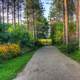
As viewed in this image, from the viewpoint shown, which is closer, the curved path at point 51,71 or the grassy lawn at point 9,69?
the curved path at point 51,71

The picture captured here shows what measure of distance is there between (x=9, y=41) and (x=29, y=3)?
5212cm

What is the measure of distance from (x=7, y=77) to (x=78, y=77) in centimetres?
328

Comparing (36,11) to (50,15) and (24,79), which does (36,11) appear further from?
(24,79)

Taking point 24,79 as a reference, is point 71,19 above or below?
above

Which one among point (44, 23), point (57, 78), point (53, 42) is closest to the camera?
point (57, 78)

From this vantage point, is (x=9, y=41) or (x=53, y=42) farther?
(x=53, y=42)

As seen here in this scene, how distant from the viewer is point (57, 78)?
575 inches

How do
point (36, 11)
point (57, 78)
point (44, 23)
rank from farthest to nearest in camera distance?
1. point (44, 23)
2. point (36, 11)
3. point (57, 78)

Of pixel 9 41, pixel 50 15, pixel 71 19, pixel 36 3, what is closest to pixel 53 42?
pixel 50 15

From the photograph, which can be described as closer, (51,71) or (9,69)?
(51,71)

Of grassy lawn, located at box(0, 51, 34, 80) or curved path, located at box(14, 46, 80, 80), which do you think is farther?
grassy lawn, located at box(0, 51, 34, 80)

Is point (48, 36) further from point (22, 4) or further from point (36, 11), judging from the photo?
point (22, 4)

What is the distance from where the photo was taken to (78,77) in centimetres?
1496

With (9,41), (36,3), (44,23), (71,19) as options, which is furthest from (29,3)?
(9,41)
